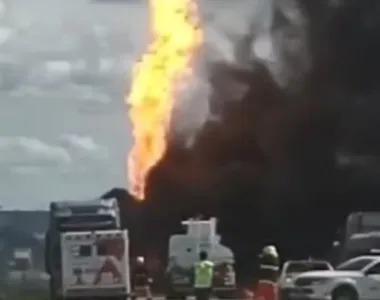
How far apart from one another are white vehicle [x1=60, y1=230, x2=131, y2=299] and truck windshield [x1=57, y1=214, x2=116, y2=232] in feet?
4.19

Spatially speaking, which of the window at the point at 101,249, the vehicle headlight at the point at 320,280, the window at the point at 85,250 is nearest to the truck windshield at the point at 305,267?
the vehicle headlight at the point at 320,280

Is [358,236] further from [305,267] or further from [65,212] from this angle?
[65,212]

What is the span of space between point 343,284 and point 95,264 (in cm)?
784

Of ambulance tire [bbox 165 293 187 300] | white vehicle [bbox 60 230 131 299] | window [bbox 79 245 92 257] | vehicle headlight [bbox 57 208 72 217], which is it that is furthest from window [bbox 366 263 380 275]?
ambulance tire [bbox 165 293 187 300]

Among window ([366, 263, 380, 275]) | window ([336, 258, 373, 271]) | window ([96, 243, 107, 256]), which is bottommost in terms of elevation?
window ([366, 263, 380, 275])

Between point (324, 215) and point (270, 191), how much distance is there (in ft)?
8.36

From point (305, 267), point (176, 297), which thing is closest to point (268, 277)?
point (305, 267)

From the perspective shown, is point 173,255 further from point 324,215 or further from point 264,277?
point 264,277

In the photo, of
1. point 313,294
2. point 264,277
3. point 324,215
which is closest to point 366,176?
point 324,215

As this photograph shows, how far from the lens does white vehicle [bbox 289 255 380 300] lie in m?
43.9

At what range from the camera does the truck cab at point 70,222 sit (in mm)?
48438

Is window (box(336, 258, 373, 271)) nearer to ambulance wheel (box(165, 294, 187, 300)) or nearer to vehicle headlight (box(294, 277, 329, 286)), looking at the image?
vehicle headlight (box(294, 277, 329, 286))

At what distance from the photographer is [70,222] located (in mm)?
49188

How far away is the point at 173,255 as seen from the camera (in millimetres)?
55438
